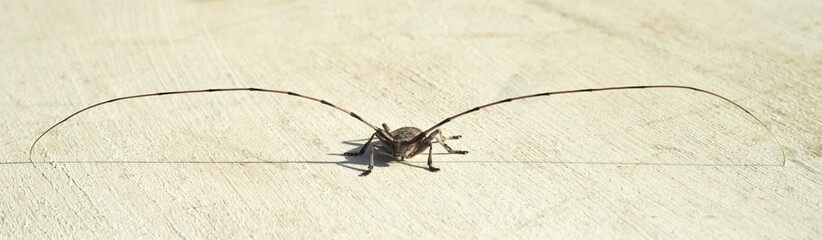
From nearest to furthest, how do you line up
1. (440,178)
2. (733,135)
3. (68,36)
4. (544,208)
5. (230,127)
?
1. (544,208)
2. (440,178)
3. (733,135)
4. (230,127)
5. (68,36)

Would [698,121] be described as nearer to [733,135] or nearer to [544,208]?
[733,135]

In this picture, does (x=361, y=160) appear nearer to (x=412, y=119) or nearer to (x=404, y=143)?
(x=404, y=143)

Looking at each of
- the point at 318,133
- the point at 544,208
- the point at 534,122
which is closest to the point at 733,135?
the point at 534,122

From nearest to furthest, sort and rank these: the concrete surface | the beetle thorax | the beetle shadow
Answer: the concrete surface
the beetle thorax
the beetle shadow

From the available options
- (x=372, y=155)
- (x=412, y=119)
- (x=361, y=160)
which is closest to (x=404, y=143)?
(x=372, y=155)

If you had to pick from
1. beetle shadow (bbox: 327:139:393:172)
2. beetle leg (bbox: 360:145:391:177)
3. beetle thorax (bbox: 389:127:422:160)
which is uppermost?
beetle thorax (bbox: 389:127:422:160)

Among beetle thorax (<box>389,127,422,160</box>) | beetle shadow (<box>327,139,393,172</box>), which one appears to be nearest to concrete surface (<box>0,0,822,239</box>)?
beetle shadow (<box>327,139,393,172</box>)

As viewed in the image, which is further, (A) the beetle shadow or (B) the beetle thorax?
(A) the beetle shadow

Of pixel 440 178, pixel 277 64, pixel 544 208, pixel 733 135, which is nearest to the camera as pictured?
pixel 544 208

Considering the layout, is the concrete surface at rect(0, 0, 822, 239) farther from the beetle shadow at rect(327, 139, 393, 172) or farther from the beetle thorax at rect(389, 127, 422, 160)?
the beetle thorax at rect(389, 127, 422, 160)

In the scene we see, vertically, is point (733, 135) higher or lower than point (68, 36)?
higher
